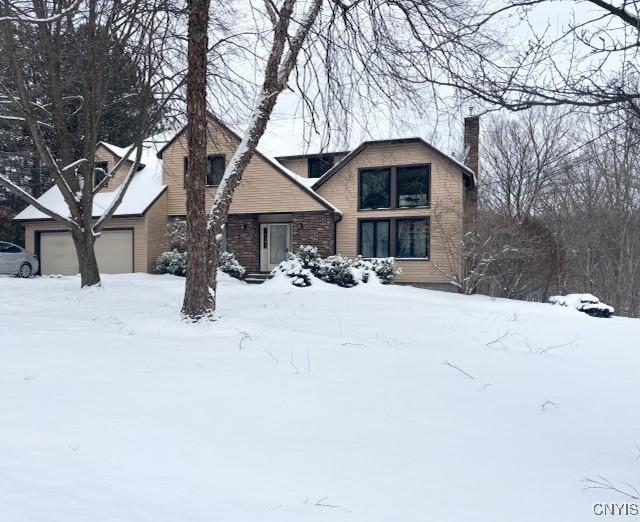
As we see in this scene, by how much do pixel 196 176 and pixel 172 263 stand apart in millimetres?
12442

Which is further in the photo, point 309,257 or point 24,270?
point 24,270

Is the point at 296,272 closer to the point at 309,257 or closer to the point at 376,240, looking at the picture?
the point at 309,257

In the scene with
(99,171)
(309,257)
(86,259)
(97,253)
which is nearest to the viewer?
(86,259)

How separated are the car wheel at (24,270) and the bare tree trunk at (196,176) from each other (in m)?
14.9

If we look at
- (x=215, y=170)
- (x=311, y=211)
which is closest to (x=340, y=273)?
(x=311, y=211)

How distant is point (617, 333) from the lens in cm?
845

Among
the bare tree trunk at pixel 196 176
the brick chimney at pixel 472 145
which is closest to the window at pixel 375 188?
the brick chimney at pixel 472 145

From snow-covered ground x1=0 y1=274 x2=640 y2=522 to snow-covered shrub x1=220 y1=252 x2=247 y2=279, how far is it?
12.7 metres

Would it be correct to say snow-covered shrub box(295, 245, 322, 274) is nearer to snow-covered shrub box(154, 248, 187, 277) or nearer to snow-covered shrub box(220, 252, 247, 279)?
snow-covered shrub box(220, 252, 247, 279)

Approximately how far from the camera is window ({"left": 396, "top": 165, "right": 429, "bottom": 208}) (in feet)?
64.9

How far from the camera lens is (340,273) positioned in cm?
1681

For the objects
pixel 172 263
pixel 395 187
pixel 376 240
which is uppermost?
pixel 395 187

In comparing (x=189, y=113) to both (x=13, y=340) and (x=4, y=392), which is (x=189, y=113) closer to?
(x=13, y=340)

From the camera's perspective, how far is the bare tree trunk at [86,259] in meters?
12.6
